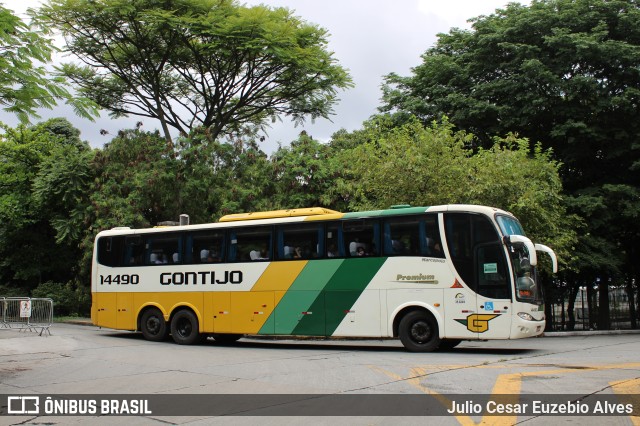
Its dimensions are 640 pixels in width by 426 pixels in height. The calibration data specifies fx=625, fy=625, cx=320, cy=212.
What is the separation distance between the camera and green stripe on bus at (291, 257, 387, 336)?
1555cm

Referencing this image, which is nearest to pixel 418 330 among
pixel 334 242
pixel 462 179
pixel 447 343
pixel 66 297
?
pixel 447 343

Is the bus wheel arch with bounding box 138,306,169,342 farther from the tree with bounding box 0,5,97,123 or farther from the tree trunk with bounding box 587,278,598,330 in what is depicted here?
the tree trunk with bounding box 587,278,598,330

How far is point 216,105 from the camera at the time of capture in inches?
1227

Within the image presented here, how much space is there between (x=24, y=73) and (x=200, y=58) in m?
18.8

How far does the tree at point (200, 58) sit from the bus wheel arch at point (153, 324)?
11272 mm

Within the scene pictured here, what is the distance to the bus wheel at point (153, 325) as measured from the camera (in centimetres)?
1859

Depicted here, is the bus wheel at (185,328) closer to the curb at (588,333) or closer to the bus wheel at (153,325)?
the bus wheel at (153,325)

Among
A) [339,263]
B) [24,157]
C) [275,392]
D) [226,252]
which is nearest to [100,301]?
[226,252]

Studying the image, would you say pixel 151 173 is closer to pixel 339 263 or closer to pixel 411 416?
pixel 339 263

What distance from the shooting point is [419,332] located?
14906 mm

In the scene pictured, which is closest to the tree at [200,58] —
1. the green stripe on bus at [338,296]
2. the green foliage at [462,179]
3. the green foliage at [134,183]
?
the green foliage at [134,183]

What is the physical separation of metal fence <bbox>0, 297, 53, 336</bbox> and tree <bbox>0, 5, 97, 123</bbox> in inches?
410

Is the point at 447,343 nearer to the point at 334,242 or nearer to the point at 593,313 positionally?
the point at 334,242

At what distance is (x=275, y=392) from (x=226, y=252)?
29.0ft
